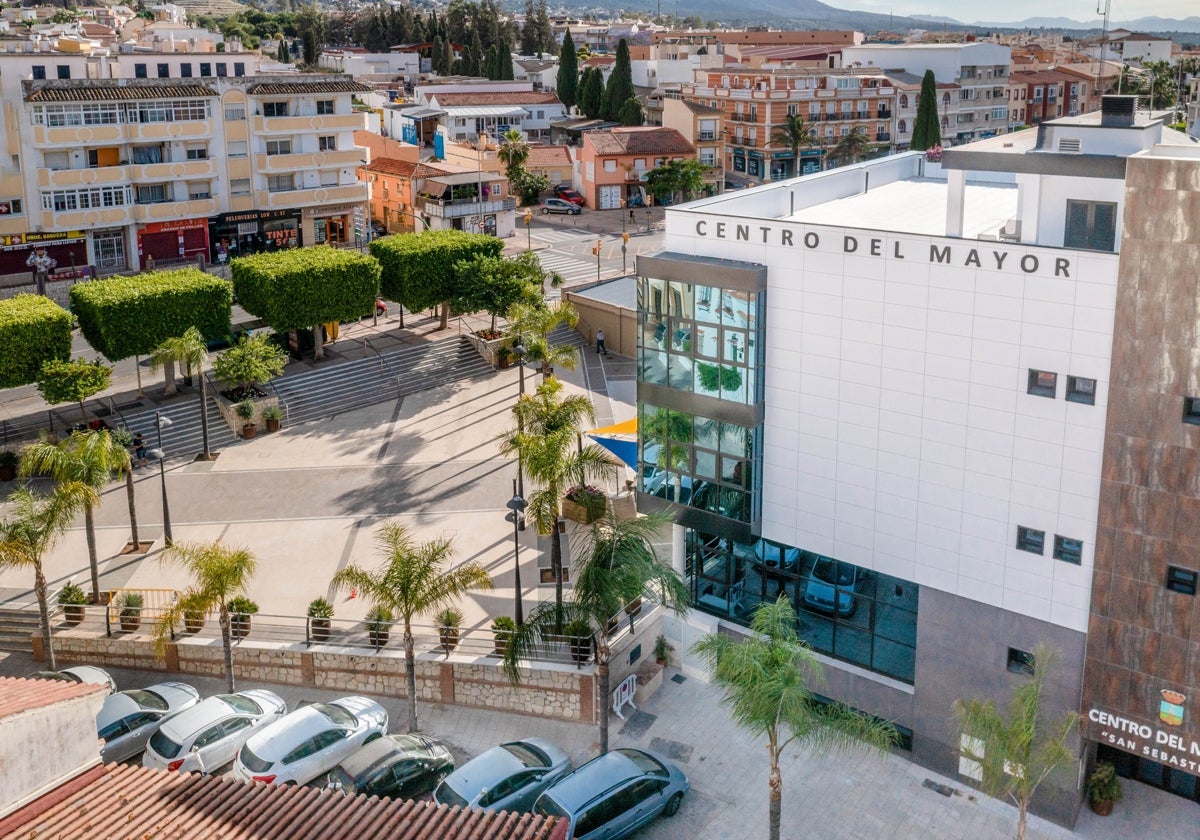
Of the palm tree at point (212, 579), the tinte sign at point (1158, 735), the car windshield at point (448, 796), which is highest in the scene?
the palm tree at point (212, 579)

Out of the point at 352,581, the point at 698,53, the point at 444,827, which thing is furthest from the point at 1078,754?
the point at 698,53

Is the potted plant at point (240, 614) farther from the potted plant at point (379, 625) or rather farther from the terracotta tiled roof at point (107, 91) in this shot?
the terracotta tiled roof at point (107, 91)

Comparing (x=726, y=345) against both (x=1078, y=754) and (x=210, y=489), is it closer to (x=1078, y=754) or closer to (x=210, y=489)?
(x=1078, y=754)

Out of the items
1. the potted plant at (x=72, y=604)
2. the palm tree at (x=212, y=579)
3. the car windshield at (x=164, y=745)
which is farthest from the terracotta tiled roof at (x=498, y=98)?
the car windshield at (x=164, y=745)

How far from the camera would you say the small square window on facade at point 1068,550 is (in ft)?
88.9

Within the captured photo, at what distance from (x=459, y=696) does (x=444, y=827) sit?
44.7 feet

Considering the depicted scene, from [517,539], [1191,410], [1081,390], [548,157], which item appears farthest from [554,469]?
Result: [548,157]

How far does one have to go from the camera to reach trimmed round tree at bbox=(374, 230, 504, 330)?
60125mm

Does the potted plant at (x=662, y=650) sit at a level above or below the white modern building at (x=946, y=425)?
below

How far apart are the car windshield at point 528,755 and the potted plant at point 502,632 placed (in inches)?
142

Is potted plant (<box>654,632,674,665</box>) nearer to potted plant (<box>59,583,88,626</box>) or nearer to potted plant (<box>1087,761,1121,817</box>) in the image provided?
potted plant (<box>1087,761,1121,817</box>)

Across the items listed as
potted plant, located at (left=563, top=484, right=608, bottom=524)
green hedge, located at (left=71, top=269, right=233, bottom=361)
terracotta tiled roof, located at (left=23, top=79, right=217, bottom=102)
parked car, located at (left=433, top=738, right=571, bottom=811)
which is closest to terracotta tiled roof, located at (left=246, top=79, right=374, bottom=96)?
terracotta tiled roof, located at (left=23, top=79, right=217, bottom=102)

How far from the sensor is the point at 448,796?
2794cm

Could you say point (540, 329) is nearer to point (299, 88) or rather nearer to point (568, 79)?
point (299, 88)
